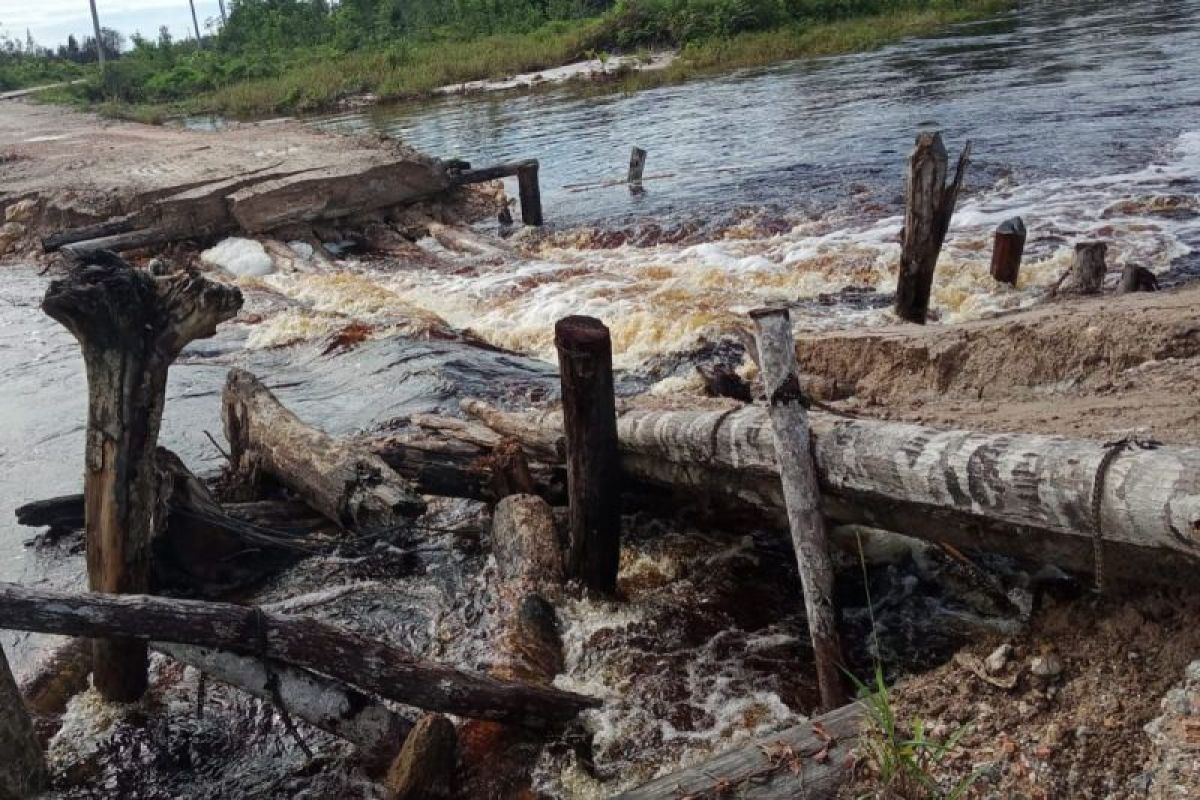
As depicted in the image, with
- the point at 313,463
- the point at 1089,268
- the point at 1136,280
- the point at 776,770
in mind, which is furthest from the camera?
the point at 1089,268

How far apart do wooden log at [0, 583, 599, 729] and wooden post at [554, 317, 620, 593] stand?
1064mm

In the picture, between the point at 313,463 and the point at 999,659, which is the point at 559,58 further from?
the point at 999,659

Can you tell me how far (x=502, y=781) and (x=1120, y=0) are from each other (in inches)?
1541

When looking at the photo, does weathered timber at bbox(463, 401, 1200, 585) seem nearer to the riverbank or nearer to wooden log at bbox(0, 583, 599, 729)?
wooden log at bbox(0, 583, 599, 729)

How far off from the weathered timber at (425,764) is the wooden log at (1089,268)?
22.5 feet

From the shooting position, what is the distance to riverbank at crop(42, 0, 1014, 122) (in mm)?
33219

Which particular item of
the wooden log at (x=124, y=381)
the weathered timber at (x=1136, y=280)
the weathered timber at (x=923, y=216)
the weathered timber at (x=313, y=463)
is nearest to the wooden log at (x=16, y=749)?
the wooden log at (x=124, y=381)

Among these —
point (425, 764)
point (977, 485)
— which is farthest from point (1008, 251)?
point (425, 764)

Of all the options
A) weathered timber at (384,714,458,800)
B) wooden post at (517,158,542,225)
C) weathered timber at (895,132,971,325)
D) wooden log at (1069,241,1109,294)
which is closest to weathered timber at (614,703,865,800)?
weathered timber at (384,714,458,800)

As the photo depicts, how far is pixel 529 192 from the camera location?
1520 centimetres

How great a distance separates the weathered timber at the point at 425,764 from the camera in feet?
12.0

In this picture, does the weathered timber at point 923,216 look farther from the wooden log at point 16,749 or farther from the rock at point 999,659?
the wooden log at point 16,749

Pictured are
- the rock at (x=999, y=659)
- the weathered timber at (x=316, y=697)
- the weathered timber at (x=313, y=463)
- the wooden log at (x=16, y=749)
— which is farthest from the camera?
the weathered timber at (x=313, y=463)

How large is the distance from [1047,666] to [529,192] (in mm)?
12663
